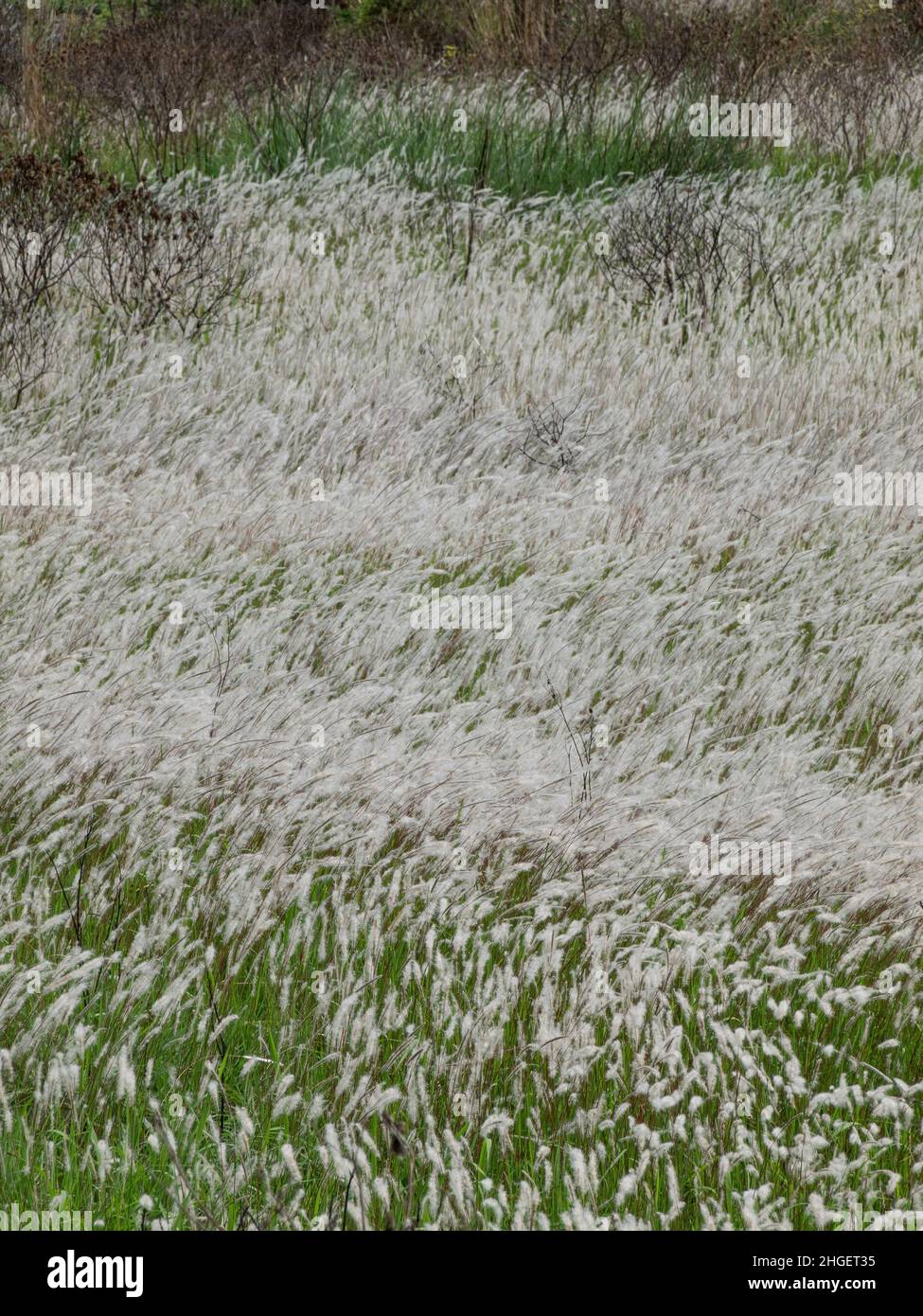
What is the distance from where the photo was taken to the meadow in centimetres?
230

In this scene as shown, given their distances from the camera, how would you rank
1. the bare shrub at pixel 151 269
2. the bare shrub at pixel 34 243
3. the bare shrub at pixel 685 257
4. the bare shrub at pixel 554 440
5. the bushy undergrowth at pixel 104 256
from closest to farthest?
the bare shrub at pixel 554 440
the bare shrub at pixel 34 243
the bushy undergrowth at pixel 104 256
the bare shrub at pixel 151 269
the bare shrub at pixel 685 257

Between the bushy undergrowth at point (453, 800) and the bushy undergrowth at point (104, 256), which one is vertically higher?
the bushy undergrowth at point (104, 256)

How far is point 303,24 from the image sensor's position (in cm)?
Answer: 1609

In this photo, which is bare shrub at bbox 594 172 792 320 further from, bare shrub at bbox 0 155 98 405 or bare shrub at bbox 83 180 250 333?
bare shrub at bbox 0 155 98 405

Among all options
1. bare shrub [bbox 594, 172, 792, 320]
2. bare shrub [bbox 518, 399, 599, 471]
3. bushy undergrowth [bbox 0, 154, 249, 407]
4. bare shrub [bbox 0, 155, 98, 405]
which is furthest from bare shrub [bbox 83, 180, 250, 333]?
bare shrub [bbox 594, 172, 792, 320]

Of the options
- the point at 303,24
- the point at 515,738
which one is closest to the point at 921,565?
the point at 515,738

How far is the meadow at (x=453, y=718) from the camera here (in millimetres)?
2305

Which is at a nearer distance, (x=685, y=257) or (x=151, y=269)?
(x=151, y=269)

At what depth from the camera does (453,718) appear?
3.86 m

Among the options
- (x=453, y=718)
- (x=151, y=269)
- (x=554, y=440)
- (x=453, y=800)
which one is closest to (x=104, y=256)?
(x=151, y=269)

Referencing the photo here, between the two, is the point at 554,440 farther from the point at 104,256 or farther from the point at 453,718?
the point at 104,256

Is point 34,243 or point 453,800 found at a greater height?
point 34,243

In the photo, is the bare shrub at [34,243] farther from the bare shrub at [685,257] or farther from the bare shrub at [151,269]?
the bare shrub at [685,257]

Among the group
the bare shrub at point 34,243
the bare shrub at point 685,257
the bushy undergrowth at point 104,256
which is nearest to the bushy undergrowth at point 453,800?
the bare shrub at point 34,243
